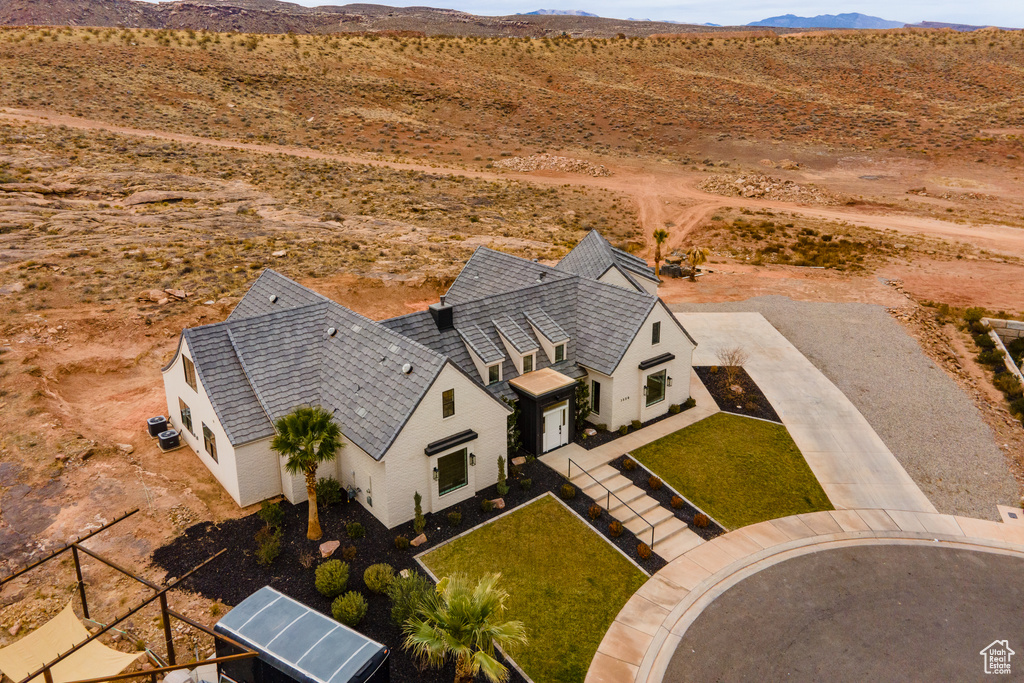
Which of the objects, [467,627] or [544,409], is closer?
[467,627]

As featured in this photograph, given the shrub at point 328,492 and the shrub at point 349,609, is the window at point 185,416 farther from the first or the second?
the shrub at point 349,609

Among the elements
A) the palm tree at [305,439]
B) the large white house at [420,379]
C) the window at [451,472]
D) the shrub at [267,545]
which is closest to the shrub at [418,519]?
the large white house at [420,379]

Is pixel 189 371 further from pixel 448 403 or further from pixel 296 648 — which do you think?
pixel 296 648

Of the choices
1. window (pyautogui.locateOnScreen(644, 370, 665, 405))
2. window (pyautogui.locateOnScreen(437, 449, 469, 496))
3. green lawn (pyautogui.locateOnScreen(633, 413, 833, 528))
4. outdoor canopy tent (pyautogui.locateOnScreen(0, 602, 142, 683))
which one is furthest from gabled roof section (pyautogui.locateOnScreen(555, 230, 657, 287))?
outdoor canopy tent (pyautogui.locateOnScreen(0, 602, 142, 683))

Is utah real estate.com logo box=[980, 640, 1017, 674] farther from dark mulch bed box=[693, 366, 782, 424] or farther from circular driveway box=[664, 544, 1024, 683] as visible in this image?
dark mulch bed box=[693, 366, 782, 424]

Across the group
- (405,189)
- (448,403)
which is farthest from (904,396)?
(405,189)

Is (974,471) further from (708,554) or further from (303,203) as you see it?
(303,203)

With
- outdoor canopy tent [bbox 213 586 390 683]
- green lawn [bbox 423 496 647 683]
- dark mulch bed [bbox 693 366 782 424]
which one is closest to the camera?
outdoor canopy tent [bbox 213 586 390 683]

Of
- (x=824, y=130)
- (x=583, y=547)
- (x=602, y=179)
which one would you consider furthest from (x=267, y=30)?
(x=583, y=547)

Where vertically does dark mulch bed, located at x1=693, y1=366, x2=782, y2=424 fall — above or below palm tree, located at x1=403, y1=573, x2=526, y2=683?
below
